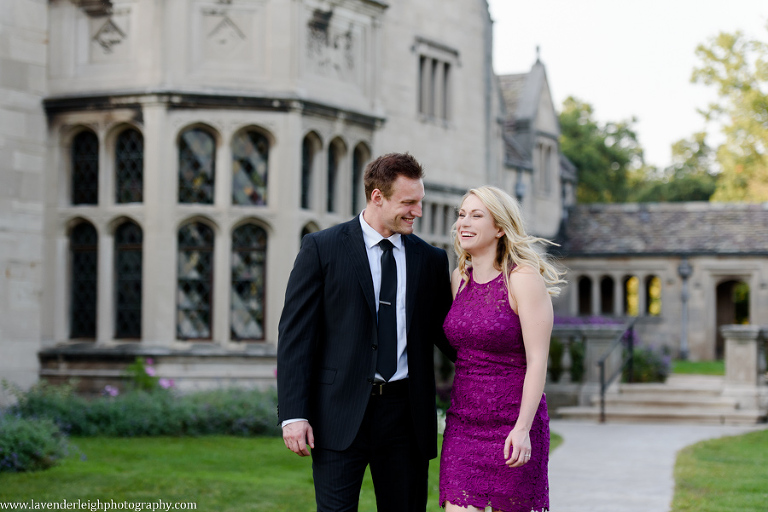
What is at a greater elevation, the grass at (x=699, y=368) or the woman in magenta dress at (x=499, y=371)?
the woman in magenta dress at (x=499, y=371)

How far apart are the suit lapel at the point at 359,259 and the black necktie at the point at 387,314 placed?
0.06 meters

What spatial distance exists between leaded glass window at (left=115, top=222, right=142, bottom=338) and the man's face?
9.19 metres

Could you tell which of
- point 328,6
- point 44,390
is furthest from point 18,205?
point 328,6

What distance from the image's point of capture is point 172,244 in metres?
12.7

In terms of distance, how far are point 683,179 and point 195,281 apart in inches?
1787

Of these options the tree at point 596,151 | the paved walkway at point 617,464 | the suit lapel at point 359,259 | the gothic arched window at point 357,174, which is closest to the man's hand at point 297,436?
the suit lapel at point 359,259

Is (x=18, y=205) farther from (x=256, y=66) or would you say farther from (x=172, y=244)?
(x=256, y=66)

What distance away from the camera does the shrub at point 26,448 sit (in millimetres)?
8492

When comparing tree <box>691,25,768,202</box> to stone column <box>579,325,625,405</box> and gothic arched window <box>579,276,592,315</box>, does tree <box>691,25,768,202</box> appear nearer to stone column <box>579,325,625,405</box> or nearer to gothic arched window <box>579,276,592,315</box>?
gothic arched window <box>579,276,592,315</box>

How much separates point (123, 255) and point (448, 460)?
964 cm

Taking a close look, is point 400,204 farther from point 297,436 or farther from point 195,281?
point 195,281

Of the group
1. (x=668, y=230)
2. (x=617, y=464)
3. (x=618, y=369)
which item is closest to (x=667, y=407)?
(x=618, y=369)

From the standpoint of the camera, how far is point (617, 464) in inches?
404

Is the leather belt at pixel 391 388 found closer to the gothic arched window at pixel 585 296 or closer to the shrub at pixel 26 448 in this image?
the shrub at pixel 26 448
